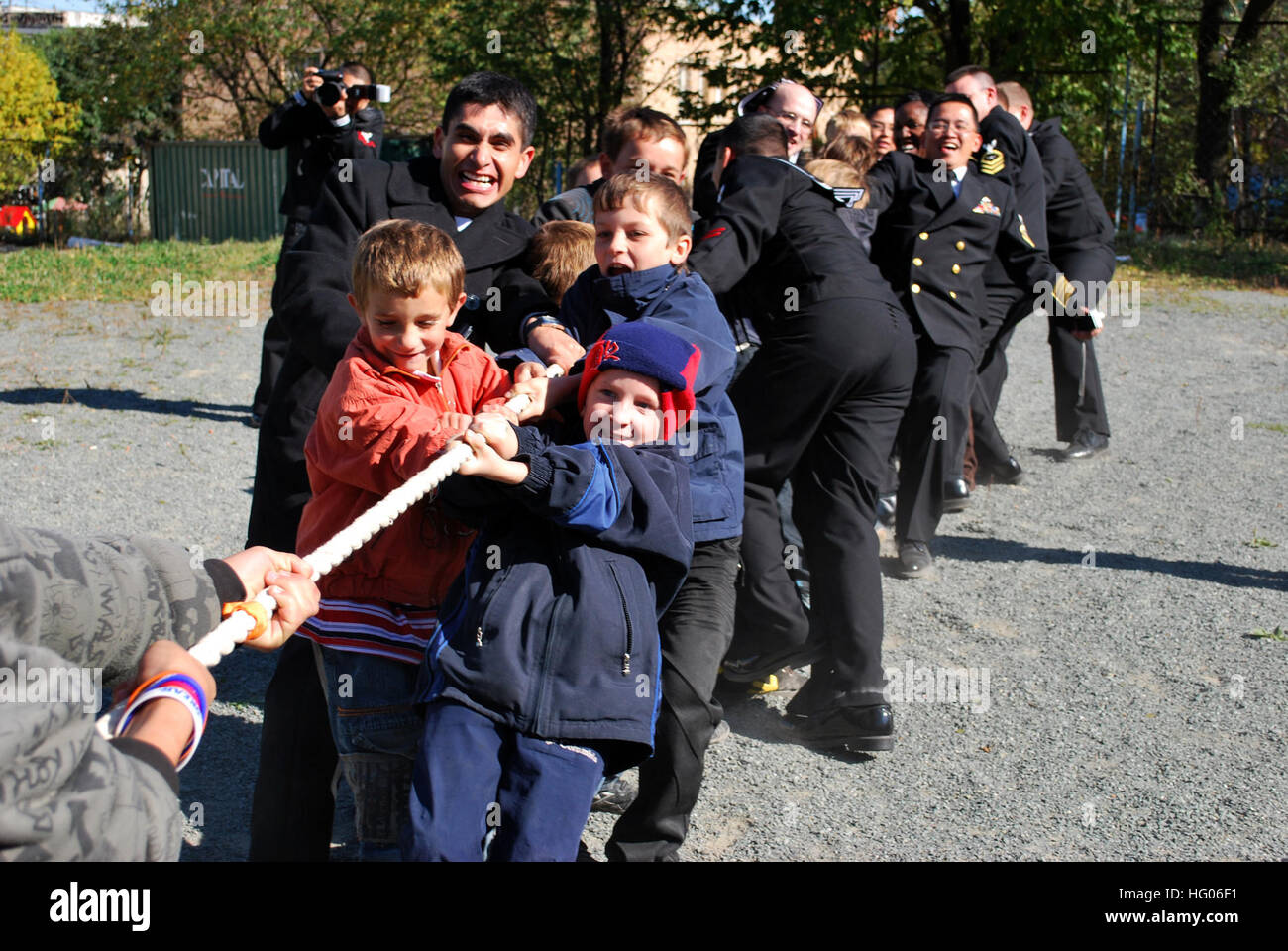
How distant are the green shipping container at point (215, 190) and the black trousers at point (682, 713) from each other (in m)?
23.6

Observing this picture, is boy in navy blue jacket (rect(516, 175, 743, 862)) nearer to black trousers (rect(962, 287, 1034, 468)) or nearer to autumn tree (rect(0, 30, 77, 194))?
black trousers (rect(962, 287, 1034, 468))

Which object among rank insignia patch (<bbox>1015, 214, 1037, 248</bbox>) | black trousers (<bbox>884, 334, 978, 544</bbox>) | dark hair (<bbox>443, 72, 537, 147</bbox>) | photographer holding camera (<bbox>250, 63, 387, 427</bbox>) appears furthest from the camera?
photographer holding camera (<bbox>250, 63, 387, 427</bbox>)

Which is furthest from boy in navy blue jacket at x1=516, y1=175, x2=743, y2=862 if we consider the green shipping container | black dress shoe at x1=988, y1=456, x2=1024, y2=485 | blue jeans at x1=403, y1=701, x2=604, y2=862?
the green shipping container

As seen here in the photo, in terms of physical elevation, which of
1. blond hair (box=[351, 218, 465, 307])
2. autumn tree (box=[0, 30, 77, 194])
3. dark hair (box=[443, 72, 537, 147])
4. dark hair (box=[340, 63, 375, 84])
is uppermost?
autumn tree (box=[0, 30, 77, 194])

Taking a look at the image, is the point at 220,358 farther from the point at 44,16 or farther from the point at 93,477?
the point at 44,16

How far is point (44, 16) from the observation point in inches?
2174

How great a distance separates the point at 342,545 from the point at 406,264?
755 millimetres

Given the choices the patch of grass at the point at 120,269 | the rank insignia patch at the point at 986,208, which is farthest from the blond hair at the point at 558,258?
the patch of grass at the point at 120,269

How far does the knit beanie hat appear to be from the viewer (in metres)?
2.73

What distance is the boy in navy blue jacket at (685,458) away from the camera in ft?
10.2

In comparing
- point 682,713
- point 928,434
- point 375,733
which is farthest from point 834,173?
point 375,733

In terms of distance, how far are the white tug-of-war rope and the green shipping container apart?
2429 cm
